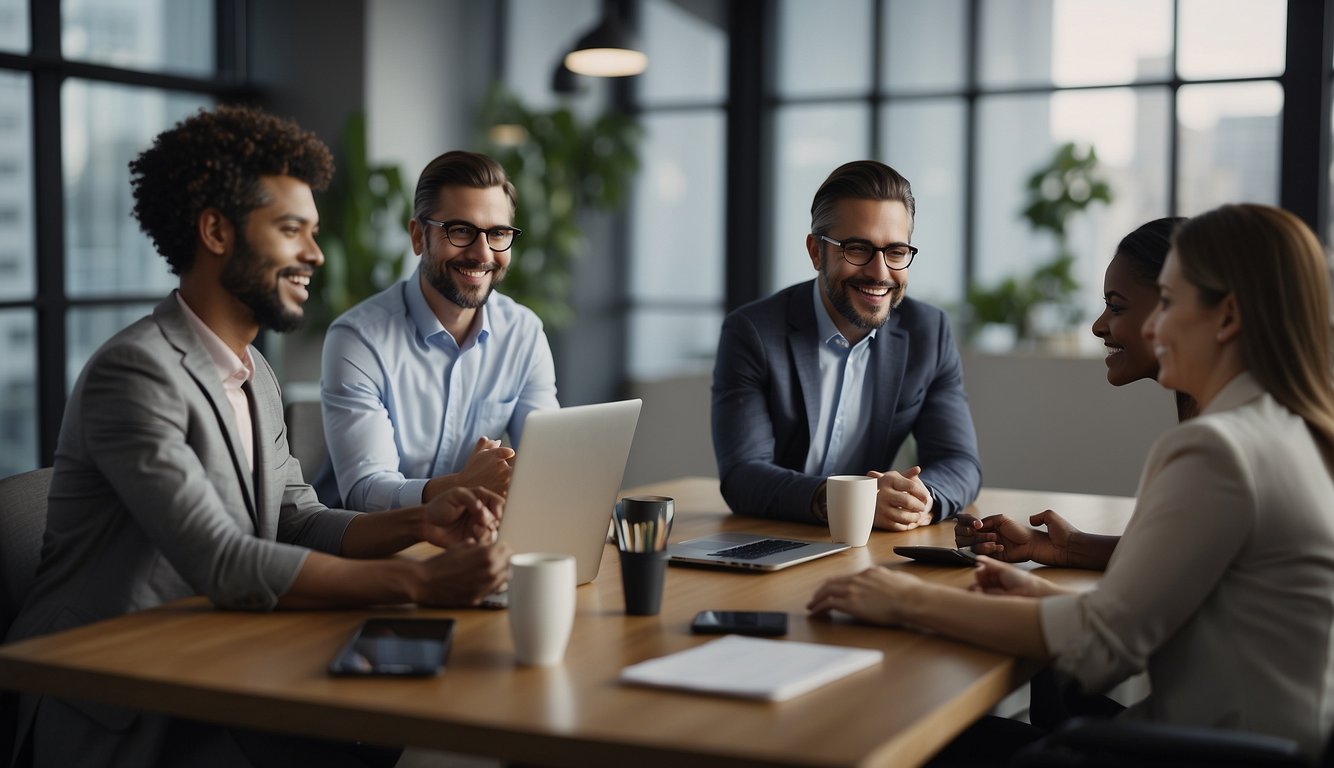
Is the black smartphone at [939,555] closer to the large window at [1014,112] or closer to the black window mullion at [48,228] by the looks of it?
the black window mullion at [48,228]

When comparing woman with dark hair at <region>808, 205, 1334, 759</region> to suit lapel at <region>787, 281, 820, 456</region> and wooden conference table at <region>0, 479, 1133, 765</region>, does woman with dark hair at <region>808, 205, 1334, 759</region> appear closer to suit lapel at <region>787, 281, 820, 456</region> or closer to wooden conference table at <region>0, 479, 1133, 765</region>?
wooden conference table at <region>0, 479, 1133, 765</region>

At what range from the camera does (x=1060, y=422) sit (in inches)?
184

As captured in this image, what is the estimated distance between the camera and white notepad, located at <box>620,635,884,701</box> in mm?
1286

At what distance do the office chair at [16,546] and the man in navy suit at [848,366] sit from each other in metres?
1.25

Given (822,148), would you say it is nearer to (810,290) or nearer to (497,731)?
(810,290)

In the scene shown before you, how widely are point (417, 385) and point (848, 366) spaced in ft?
3.07

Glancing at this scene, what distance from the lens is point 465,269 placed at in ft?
8.94

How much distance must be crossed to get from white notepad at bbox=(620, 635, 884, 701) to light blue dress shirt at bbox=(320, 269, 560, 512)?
120 centimetres

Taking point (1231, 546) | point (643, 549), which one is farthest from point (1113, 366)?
point (643, 549)

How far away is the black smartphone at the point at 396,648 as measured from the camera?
1.34 m

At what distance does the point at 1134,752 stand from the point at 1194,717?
29cm

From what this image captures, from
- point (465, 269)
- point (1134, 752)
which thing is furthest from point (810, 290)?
point (1134, 752)

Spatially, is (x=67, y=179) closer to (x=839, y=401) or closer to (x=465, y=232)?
(x=465, y=232)

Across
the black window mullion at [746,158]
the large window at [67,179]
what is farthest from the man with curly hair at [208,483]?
the black window mullion at [746,158]
